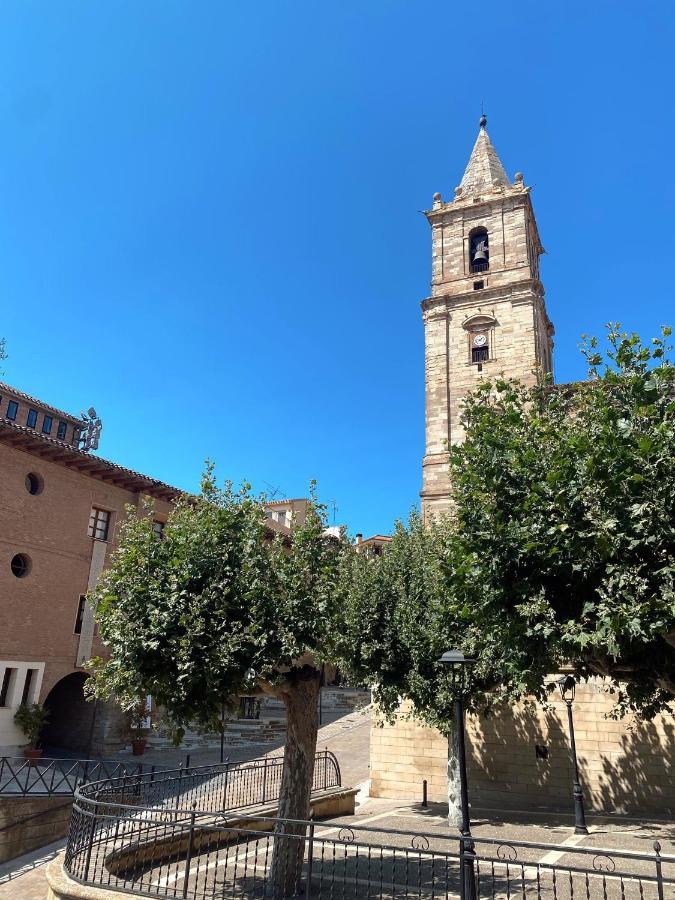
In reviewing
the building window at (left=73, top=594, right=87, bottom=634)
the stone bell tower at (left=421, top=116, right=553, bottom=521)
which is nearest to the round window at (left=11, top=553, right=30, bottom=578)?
the building window at (left=73, top=594, right=87, bottom=634)

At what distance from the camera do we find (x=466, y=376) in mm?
35875

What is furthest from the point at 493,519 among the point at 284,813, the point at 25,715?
the point at 25,715

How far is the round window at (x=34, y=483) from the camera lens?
2428 centimetres

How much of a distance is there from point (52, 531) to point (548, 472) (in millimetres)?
21603

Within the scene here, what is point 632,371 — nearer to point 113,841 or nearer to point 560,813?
point 113,841

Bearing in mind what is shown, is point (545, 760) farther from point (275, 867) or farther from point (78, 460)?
point (78, 460)

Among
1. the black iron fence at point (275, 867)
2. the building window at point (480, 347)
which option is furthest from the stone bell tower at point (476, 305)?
the black iron fence at point (275, 867)

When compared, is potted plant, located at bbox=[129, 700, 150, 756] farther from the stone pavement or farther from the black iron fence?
the black iron fence

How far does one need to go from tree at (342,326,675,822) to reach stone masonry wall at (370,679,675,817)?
8.50 metres

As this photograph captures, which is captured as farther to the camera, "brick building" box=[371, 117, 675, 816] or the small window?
the small window

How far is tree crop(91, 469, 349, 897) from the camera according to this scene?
30.8ft

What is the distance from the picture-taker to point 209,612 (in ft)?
31.6

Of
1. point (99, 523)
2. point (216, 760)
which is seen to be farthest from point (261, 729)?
point (99, 523)

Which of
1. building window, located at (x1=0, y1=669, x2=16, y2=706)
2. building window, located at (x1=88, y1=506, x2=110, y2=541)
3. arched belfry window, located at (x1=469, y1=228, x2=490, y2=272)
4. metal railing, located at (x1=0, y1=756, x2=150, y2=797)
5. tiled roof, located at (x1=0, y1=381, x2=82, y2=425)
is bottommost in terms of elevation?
metal railing, located at (x1=0, y1=756, x2=150, y2=797)
